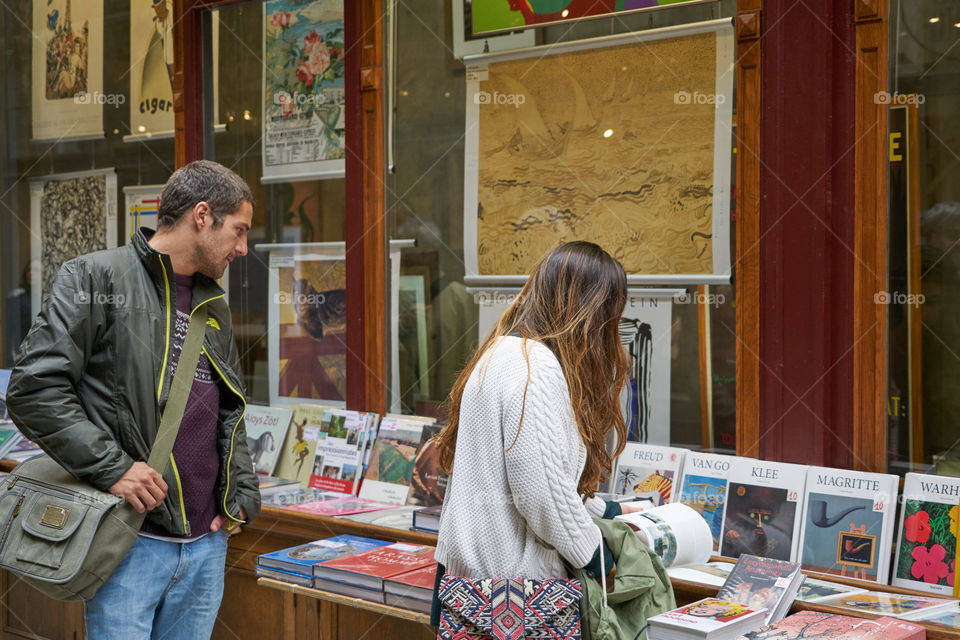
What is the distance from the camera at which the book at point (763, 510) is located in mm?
2986

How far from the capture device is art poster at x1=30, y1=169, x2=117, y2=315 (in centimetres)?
502

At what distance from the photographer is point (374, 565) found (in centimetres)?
301

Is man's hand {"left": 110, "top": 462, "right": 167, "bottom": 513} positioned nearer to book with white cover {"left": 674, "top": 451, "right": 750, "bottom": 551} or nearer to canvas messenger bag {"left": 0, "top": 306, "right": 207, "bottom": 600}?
canvas messenger bag {"left": 0, "top": 306, "right": 207, "bottom": 600}

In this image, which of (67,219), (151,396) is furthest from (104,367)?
(67,219)

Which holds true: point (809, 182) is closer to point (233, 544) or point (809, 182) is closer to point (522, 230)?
point (522, 230)

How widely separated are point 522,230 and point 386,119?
813 millimetres

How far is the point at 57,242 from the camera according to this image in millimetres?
5281

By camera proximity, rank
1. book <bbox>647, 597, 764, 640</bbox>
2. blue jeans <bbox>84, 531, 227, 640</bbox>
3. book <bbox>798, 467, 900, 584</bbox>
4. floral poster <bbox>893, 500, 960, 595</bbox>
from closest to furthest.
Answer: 1. book <bbox>647, 597, 764, 640</bbox>
2. blue jeans <bbox>84, 531, 227, 640</bbox>
3. floral poster <bbox>893, 500, 960, 595</bbox>
4. book <bbox>798, 467, 900, 584</bbox>

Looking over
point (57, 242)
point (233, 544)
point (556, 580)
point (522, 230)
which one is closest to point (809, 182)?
point (522, 230)

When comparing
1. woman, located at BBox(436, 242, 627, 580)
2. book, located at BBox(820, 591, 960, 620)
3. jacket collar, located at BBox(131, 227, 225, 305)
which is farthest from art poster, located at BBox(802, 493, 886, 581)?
jacket collar, located at BBox(131, 227, 225, 305)

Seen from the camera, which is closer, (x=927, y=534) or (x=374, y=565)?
(x=927, y=534)

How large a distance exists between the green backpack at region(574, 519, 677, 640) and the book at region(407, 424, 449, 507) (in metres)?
1.53

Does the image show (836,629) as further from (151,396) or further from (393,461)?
(393,461)

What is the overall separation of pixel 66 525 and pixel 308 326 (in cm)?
203
